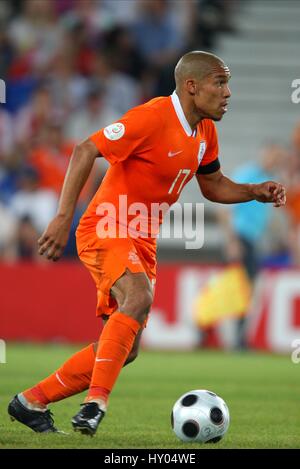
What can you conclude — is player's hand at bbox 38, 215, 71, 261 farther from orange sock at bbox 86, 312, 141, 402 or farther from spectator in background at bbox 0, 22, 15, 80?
spectator in background at bbox 0, 22, 15, 80

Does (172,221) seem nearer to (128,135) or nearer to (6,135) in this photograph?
(6,135)

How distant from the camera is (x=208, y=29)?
17.1m

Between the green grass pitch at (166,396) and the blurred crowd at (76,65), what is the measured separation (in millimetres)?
3235

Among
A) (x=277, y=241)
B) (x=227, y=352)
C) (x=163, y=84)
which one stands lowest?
(x=227, y=352)

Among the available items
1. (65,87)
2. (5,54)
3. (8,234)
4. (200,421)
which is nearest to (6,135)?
(65,87)

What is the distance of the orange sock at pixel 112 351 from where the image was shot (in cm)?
548

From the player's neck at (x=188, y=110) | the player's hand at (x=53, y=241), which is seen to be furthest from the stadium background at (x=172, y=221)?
the player's neck at (x=188, y=110)

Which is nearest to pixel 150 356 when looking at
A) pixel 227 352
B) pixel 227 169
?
pixel 227 352

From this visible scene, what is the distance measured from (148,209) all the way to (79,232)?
0.41 m

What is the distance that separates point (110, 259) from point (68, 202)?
0.41 m

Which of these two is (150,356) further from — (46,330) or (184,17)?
(184,17)

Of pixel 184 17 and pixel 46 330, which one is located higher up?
pixel 184 17

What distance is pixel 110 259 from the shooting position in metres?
5.75

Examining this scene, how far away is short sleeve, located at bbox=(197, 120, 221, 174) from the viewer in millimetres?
6336
